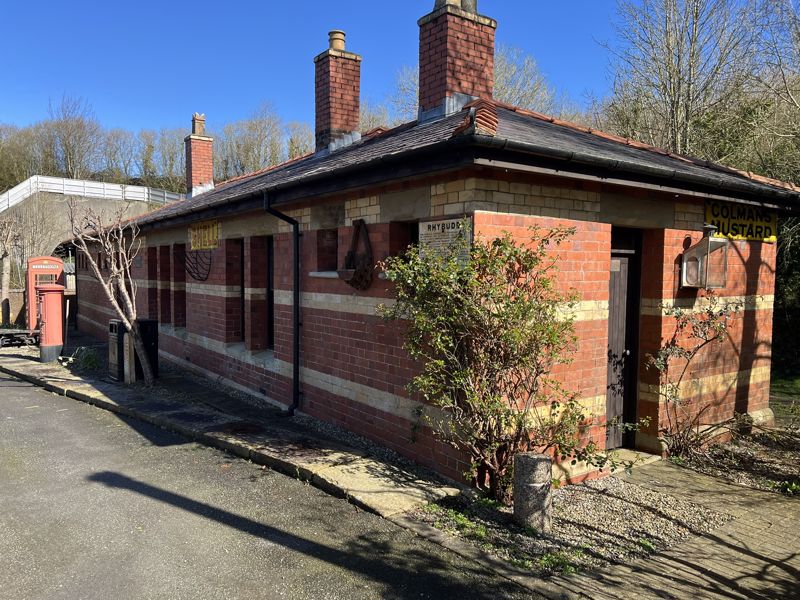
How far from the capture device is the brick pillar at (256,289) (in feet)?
31.7

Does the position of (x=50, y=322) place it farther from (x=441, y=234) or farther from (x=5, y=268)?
(x=441, y=234)

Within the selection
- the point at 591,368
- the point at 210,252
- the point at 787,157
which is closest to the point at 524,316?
the point at 591,368

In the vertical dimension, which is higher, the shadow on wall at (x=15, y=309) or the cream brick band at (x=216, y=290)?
the cream brick band at (x=216, y=290)

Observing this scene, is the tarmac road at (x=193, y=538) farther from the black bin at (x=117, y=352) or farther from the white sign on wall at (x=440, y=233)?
the black bin at (x=117, y=352)

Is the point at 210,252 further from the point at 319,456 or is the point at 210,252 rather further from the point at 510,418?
the point at 510,418

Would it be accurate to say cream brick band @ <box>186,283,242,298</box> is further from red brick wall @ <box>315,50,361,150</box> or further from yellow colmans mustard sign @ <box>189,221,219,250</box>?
red brick wall @ <box>315,50,361,150</box>

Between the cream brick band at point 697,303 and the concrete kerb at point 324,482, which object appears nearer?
the concrete kerb at point 324,482

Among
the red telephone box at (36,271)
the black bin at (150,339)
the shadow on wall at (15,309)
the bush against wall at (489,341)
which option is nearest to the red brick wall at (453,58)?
the bush against wall at (489,341)

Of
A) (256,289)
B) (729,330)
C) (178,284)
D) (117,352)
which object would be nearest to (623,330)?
(729,330)

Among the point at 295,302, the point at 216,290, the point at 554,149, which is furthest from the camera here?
the point at 216,290

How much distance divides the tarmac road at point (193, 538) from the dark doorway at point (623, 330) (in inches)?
140

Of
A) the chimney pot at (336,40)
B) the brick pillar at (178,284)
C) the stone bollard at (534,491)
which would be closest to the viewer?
the stone bollard at (534,491)

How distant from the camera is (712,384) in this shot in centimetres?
746

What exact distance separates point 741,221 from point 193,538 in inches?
296
